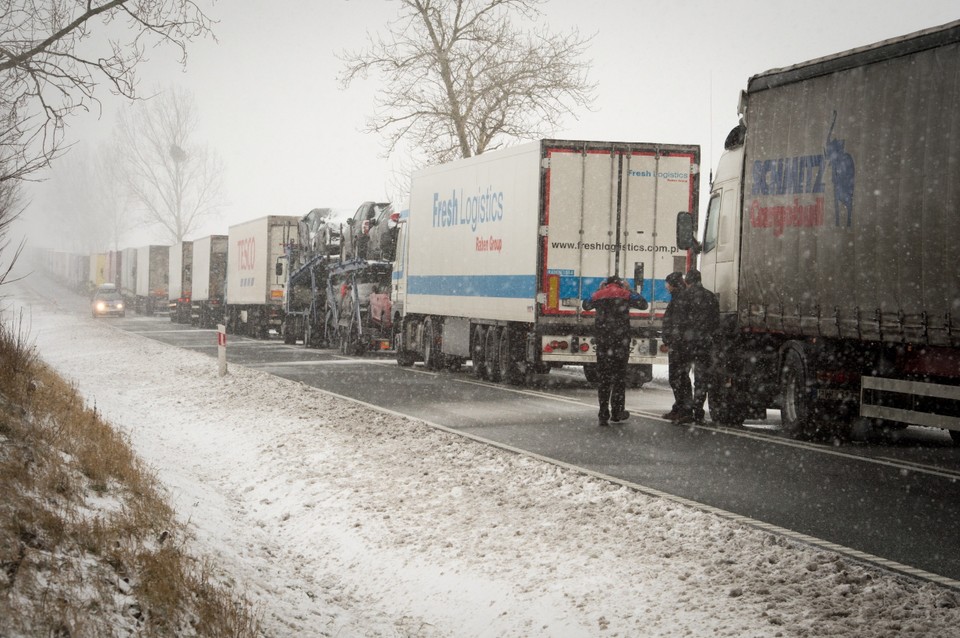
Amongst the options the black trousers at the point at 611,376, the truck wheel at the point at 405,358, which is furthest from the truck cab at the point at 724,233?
the truck wheel at the point at 405,358

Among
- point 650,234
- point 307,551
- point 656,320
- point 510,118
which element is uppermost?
point 510,118

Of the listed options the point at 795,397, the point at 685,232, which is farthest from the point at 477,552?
the point at 685,232

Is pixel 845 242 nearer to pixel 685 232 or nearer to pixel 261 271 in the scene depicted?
pixel 685 232

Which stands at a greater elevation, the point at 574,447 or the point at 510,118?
the point at 510,118

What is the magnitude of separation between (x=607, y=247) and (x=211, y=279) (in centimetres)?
3367

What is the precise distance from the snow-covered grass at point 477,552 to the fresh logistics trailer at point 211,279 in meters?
37.2

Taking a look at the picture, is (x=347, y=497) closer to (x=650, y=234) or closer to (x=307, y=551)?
(x=307, y=551)

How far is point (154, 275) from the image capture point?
6531 centimetres

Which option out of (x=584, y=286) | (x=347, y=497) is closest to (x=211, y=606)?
(x=347, y=497)

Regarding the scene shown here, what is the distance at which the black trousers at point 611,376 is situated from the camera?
46.4 ft

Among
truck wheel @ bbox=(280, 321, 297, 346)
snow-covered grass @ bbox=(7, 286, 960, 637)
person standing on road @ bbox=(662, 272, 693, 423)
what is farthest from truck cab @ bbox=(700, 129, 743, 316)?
truck wheel @ bbox=(280, 321, 297, 346)

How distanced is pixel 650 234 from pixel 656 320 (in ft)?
4.93

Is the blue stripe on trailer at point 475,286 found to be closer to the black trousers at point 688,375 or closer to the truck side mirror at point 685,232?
the truck side mirror at point 685,232

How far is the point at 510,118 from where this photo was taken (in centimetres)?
3644
